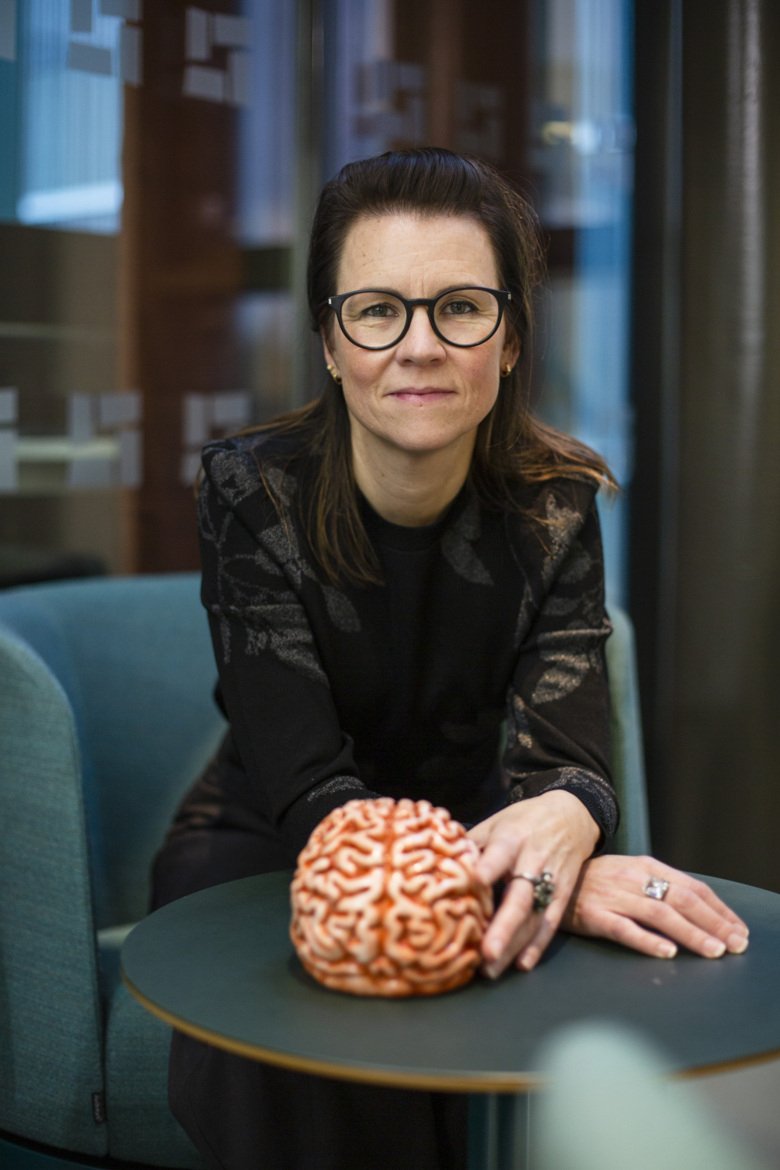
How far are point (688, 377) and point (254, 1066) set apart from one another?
172cm

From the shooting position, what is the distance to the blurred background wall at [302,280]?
260 centimetres

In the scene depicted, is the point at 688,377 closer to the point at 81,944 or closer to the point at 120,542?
the point at 120,542

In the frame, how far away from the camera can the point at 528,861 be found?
132 cm

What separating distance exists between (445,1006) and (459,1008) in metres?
0.01

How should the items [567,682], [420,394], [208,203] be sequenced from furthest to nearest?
[208,203] → [567,682] → [420,394]

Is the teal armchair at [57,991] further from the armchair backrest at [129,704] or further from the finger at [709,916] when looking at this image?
the finger at [709,916]

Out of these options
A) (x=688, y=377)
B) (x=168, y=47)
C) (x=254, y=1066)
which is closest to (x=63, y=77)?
(x=168, y=47)

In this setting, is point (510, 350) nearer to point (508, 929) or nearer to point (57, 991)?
point (508, 929)

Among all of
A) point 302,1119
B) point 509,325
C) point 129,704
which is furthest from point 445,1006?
point 129,704

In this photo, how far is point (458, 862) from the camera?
117 cm

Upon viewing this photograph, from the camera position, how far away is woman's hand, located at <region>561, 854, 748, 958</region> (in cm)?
127

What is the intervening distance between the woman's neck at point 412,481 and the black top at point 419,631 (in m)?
0.02

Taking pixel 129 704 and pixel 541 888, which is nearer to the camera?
pixel 541 888

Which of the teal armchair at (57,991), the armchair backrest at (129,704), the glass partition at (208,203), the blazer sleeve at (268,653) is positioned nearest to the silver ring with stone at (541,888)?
the blazer sleeve at (268,653)
